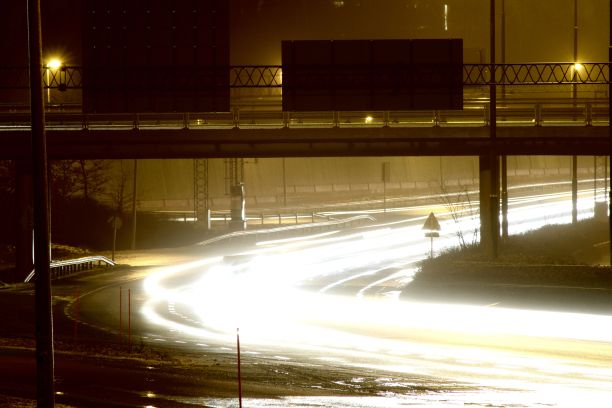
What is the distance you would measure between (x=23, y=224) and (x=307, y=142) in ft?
40.6

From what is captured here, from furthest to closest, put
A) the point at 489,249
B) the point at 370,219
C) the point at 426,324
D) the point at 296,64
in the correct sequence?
1. the point at 370,219
2. the point at 489,249
3. the point at 296,64
4. the point at 426,324

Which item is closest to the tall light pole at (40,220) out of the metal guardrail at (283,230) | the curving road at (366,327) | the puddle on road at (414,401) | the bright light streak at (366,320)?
the puddle on road at (414,401)

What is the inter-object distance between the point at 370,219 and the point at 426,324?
2119 inches

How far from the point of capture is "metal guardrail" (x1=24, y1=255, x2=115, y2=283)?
4622 centimetres

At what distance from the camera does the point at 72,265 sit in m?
49.5

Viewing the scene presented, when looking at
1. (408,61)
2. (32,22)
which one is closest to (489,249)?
(408,61)

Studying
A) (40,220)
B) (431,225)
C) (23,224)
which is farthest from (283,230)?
(40,220)

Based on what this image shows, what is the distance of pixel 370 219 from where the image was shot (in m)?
82.8

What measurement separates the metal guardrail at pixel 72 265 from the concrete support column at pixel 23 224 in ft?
1.59

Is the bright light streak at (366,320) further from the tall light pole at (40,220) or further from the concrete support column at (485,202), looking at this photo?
the tall light pole at (40,220)

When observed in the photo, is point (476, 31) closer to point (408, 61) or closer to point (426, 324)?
point (408, 61)

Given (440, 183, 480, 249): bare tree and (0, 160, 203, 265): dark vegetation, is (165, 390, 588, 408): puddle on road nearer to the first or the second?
(440, 183, 480, 249): bare tree

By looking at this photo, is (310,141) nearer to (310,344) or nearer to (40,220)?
(310,344)

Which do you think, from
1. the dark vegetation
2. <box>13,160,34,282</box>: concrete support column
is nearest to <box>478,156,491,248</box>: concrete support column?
<box>13,160,34,282</box>: concrete support column
